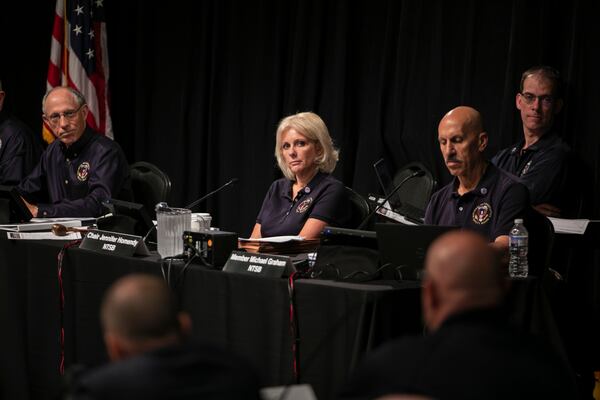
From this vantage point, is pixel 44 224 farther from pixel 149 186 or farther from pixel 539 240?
pixel 539 240

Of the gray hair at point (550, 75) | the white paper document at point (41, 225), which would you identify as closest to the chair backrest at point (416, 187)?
the gray hair at point (550, 75)

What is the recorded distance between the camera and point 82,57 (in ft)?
23.5

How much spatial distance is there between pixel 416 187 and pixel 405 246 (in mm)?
2196

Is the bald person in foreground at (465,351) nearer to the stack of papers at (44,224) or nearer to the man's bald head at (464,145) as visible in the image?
the man's bald head at (464,145)

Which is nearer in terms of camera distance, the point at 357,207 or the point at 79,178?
the point at 357,207

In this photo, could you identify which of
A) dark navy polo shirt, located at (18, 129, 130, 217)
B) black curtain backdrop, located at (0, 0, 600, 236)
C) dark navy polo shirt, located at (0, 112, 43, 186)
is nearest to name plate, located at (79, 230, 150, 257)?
dark navy polo shirt, located at (18, 129, 130, 217)

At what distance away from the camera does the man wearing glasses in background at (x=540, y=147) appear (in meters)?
4.66

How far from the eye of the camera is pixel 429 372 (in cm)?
171

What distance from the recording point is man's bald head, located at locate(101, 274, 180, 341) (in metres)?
1.65

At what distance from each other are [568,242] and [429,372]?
2829 mm

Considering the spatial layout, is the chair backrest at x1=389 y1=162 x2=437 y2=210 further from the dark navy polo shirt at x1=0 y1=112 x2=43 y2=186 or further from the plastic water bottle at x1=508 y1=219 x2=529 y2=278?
the dark navy polo shirt at x1=0 y1=112 x2=43 y2=186

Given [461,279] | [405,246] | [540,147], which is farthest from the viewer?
[540,147]

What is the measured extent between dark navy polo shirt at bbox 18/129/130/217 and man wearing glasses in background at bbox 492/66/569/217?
203cm

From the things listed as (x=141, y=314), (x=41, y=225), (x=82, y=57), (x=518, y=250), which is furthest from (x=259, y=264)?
(x=82, y=57)
